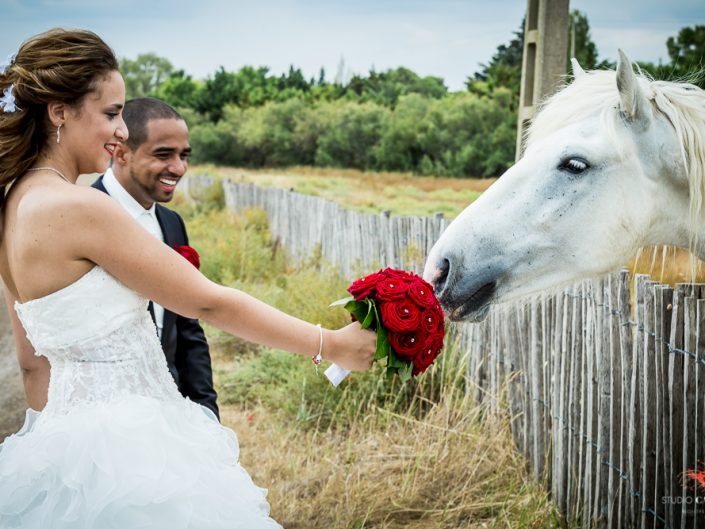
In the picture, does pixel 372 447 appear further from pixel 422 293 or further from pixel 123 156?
pixel 422 293

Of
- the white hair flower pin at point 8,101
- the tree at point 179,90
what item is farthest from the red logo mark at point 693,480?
the tree at point 179,90

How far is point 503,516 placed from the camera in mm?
3584

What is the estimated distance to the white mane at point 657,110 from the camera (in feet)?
7.04

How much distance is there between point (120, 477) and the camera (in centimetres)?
171

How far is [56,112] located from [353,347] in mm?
1074

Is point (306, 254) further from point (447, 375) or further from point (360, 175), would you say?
point (360, 175)

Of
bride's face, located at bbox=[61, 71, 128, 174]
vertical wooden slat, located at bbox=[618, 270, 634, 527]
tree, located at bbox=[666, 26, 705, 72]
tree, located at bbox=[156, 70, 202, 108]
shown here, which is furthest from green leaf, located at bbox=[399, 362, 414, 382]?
tree, located at bbox=[156, 70, 202, 108]

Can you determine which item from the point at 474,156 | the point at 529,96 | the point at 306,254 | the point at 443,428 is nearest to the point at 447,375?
the point at 443,428

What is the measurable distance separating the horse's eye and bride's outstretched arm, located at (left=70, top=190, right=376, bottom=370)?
1.03 meters

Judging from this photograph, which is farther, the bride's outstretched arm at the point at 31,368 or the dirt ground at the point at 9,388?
the dirt ground at the point at 9,388

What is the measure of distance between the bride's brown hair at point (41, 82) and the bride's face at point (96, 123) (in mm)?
22

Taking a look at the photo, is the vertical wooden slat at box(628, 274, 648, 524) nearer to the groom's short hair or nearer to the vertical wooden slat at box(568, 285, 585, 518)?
the vertical wooden slat at box(568, 285, 585, 518)

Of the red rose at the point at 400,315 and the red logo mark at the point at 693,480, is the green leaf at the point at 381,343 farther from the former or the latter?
the red logo mark at the point at 693,480

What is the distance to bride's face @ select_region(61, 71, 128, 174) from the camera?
1855 mm
